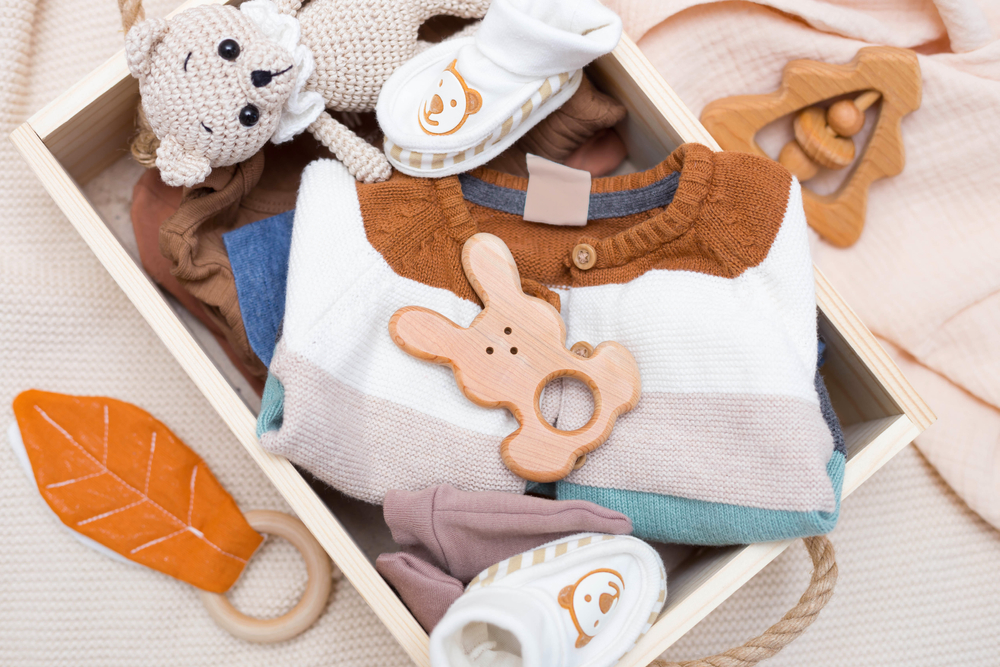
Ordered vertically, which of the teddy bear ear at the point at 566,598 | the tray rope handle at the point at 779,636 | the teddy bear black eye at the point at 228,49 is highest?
the teddy bear black eye at the point at 228,49

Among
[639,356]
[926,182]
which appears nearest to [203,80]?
[639,356]

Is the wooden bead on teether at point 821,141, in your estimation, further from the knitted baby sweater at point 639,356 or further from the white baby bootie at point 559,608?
the white baby bootie at point 559,608

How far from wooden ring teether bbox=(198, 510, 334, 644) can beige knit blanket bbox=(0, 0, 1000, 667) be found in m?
0.04

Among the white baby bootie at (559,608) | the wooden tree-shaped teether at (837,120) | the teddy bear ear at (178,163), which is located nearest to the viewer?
the white baby bootie at (559,608)

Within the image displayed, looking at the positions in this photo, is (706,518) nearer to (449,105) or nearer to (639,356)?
(639,356)

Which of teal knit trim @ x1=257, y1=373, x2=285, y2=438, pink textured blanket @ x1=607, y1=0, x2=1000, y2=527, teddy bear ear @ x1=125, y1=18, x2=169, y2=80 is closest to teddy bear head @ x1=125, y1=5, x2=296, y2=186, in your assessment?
teddy bear ear @ x1=125, y1=18, x2=169, y2=80

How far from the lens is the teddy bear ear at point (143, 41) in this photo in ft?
1.90

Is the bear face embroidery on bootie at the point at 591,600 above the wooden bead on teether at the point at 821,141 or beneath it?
beneath

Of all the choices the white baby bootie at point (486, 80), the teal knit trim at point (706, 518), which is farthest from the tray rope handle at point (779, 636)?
the white baby bootie at point (486, 80)

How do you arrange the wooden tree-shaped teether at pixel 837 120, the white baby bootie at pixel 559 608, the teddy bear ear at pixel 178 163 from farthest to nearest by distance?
1. the wooden tree-shaped teether at pixel 837 120
2. the teddy bear ear at pixel 178 163
3. the white baby bootie at pixel 559 608

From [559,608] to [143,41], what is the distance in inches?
24.1

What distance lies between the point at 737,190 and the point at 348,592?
2.18 feet

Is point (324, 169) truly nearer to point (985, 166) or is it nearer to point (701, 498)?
point (701, 498)

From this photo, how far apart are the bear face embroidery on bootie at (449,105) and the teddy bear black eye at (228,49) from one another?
178mm
